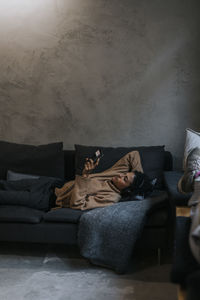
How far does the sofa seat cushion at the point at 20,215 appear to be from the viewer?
9.60 ft

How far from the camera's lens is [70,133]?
3.91 meters

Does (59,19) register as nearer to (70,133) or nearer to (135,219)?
(70,133)

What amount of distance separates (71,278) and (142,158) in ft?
4.13

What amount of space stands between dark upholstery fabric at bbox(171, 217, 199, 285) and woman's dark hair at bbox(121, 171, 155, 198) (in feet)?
3.56

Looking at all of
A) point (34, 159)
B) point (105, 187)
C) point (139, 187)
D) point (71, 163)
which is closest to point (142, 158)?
point (139, 187)

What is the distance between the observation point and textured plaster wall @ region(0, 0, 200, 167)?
3684 mm

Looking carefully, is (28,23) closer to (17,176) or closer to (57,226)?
(17,176)

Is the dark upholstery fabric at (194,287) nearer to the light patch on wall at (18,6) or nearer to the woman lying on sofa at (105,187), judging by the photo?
the woman lying on sofa at (105,187)

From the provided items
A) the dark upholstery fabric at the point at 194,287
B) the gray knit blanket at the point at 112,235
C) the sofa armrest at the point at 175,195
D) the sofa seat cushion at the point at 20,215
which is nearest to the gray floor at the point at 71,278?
the gray knit blanket at the point at 112,235

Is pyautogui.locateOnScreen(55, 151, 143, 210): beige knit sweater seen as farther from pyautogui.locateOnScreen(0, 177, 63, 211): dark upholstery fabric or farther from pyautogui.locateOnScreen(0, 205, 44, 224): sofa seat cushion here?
pyautogui.locateOnScreen(0, 205, 44, 224): sofa seat cushion

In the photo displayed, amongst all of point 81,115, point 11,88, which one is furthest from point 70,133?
point 11,88

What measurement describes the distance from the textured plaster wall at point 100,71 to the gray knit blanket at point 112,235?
46.5 inches

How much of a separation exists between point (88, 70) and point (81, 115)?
1.47ft

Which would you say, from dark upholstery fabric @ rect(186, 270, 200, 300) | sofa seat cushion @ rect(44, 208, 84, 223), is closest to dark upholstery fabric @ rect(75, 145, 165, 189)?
sofa seat cushion @ rect(44, 208, 84, 223)
